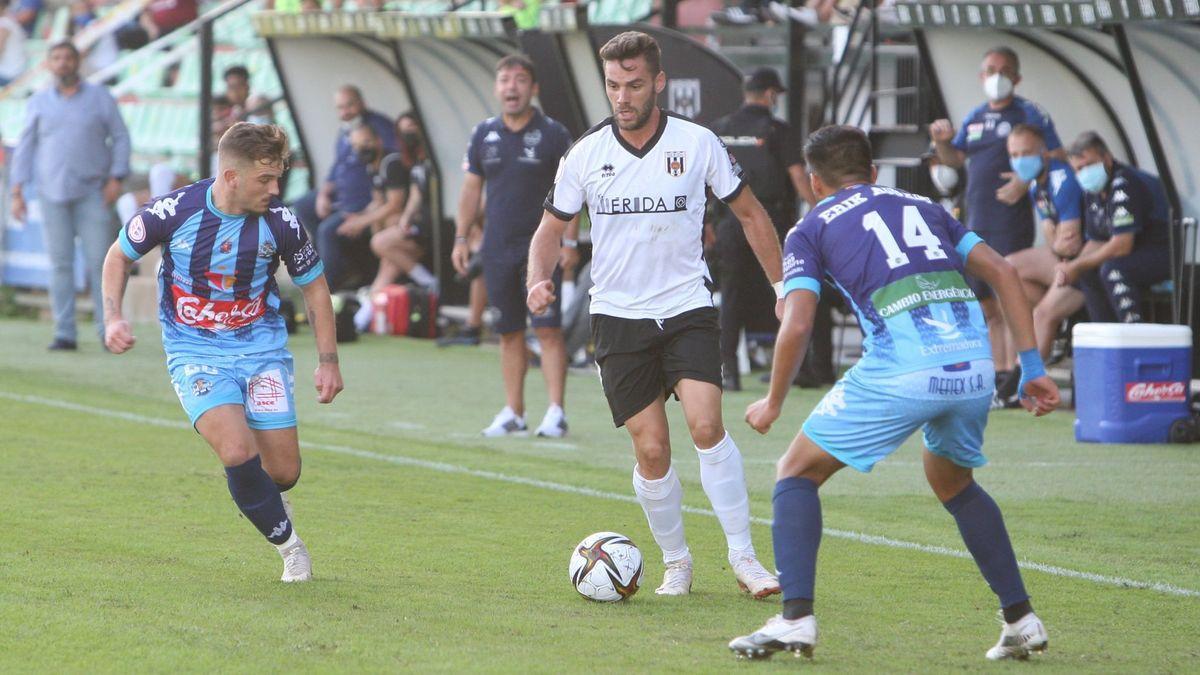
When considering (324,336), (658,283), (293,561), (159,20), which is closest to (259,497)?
(293,561)

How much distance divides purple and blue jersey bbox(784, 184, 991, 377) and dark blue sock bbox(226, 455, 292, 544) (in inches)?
81.8

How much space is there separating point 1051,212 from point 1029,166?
38cm

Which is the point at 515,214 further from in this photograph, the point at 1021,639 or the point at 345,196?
the point at 345,196

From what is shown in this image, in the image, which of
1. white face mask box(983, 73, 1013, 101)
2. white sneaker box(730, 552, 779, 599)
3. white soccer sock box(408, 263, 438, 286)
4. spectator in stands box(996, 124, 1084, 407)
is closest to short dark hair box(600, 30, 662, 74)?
white sneaker box(730, 552, 779, 599)

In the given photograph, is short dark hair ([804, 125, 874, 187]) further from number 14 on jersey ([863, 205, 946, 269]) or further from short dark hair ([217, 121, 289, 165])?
short dark hair ([217, 121, 289, 165])

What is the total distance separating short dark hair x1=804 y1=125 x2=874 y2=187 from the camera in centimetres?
542

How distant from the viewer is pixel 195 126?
82.2 ft

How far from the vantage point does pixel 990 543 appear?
17.5 ft

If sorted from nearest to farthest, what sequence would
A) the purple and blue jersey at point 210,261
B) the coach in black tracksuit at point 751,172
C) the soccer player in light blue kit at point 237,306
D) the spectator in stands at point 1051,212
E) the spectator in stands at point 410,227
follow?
the soccer player in light blue kit at point 237,306 < the purple and blue jersey at point 210,261 < the spectator in stands at point 1051,212 < the coach in black tracksuit at point 751,172 < the spectator in stands at point 410,227

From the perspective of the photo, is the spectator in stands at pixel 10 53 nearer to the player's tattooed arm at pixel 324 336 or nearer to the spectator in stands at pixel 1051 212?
the spectator in stands at pixel 1051 212

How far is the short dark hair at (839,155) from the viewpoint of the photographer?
5418 millimetres

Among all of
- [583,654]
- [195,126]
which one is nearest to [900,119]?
[583,654]

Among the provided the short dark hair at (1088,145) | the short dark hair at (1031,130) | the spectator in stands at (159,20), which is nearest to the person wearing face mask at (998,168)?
the short dark hair at (1031,130)

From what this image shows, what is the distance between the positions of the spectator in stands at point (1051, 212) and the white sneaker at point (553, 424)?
3322 mm
